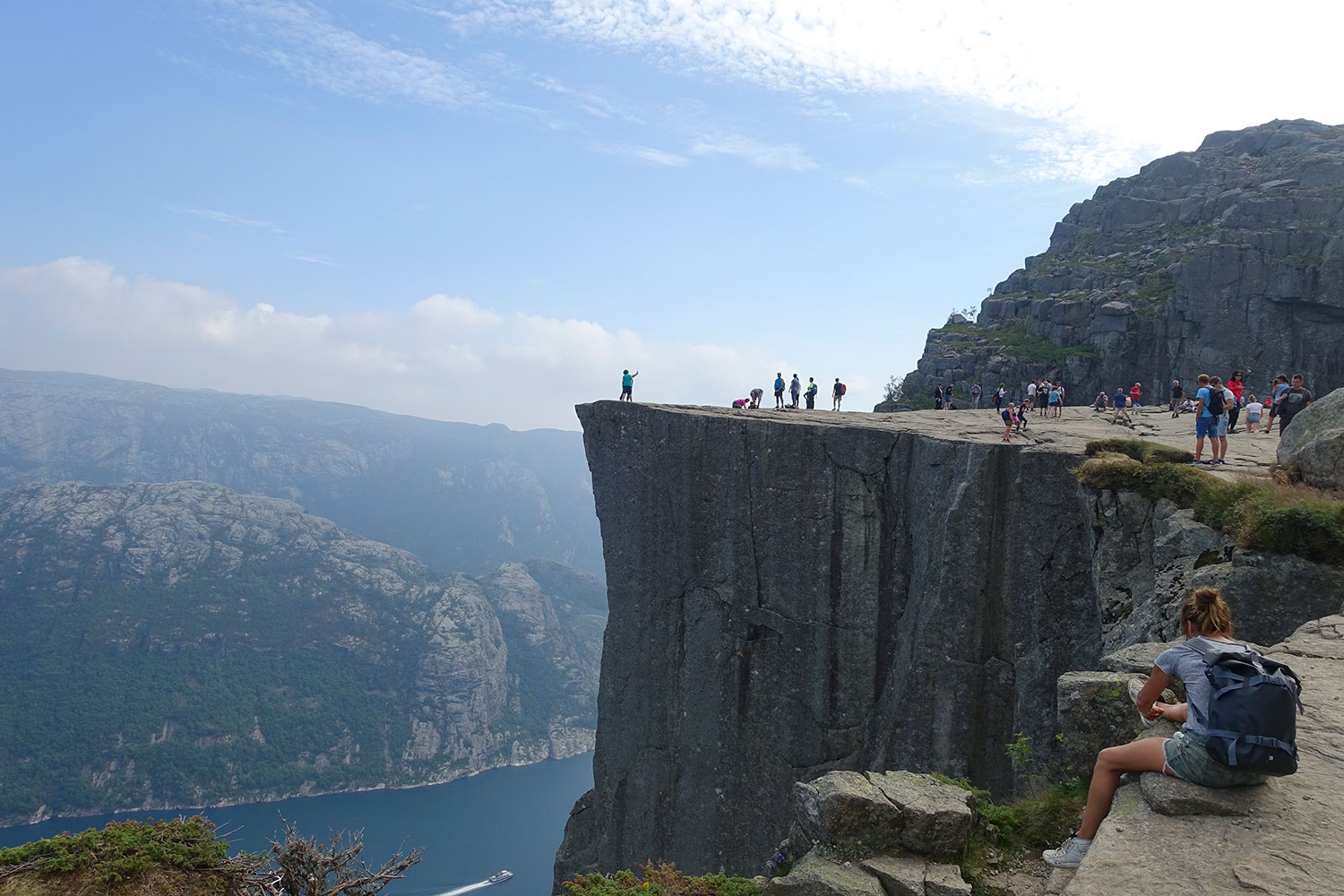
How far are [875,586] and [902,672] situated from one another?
3.44 m

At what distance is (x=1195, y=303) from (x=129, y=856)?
56.5 metres

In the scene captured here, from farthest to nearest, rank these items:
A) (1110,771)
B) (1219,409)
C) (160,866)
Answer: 1. (1219,409)
2. (160,866)
3. (1110,771)

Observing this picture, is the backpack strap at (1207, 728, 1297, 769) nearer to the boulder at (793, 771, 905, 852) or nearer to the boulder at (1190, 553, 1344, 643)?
the boulder at (793, 771, 905, 852)

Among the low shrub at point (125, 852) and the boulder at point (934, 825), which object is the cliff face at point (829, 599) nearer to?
the boulder at point (934, 825)

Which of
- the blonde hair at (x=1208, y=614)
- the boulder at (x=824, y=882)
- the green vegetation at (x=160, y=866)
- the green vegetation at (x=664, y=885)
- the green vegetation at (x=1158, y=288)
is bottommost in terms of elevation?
the green vegetation at (x=160, y=866)

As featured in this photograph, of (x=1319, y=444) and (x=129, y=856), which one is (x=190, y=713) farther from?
(x=1319, y=444)

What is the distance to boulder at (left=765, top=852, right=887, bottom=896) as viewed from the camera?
8.66 meters

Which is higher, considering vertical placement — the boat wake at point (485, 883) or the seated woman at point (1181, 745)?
the seated woman at point (1181, 745)

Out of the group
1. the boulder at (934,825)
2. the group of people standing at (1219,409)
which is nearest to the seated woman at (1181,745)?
the boulder at (934,825)

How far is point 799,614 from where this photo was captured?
29.4 meters

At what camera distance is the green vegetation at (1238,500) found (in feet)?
39.9

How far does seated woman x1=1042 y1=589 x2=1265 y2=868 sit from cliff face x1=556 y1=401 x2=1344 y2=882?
22.2 ft

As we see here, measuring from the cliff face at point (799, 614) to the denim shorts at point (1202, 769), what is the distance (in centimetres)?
1531

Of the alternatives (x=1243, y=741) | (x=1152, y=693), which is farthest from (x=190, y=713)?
(x=1243, y=741)
